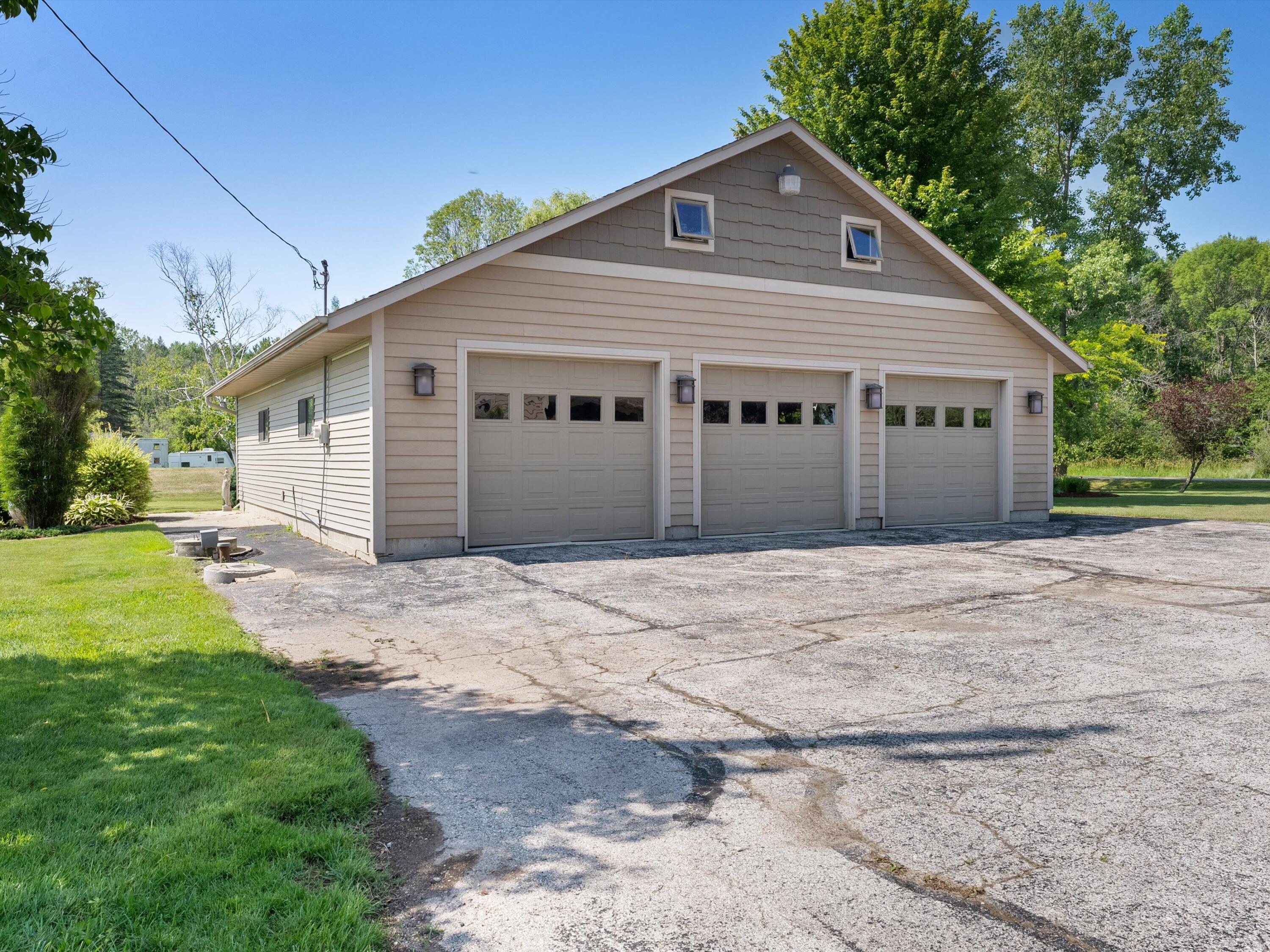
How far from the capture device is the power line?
7.85m

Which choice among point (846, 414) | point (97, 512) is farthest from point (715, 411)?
point (97, 512)

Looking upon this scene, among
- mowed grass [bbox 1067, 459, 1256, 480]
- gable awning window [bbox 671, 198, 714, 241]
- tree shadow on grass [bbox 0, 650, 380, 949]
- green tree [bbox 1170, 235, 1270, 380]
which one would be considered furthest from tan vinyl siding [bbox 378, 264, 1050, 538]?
green tree [bbox 1170, 235, 1270, 380]

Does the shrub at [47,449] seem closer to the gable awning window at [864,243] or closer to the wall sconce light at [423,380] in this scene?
the wall sconce light at [423,380]

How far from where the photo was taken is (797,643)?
5.28 m

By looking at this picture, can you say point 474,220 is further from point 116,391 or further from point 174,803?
point 174,803

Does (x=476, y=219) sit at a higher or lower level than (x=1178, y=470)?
higher

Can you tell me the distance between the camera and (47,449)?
13.7 m

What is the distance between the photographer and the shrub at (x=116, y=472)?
1575 cm

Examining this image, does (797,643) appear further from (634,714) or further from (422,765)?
(422,765)

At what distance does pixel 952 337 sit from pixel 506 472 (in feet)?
24.6

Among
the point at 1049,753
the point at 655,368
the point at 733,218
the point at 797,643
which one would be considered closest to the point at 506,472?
the point at 655,368

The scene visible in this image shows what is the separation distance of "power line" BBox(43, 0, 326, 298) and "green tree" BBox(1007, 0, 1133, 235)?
29987 mm

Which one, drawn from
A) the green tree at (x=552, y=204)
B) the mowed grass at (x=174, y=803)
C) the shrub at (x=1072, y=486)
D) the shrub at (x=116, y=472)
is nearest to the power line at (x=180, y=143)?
the shrub at (x=116, y=472)

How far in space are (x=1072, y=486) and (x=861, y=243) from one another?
48.9 ft
